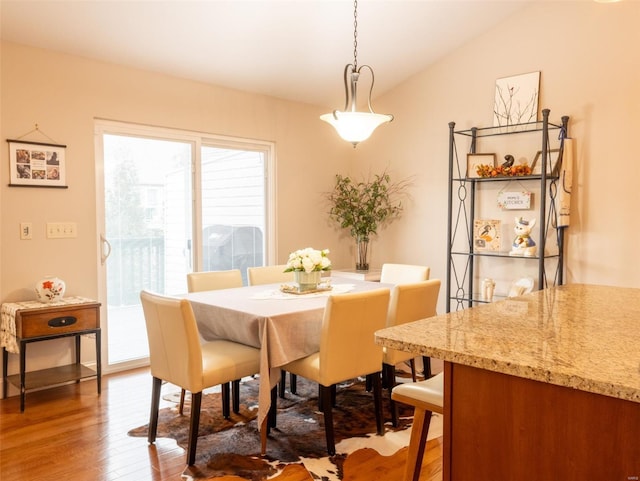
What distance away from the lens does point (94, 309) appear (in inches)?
141

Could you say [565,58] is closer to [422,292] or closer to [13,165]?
[422,292]

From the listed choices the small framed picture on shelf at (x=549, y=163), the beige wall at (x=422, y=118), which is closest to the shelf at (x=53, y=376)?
the beige wall at (x=422, y=118)

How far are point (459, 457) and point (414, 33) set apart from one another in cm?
386

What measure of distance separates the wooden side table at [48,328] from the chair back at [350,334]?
1835 millimetres

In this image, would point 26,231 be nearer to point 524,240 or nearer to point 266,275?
point 266,275

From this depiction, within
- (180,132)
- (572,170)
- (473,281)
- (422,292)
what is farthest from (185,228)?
(572,170)

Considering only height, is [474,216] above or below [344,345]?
above

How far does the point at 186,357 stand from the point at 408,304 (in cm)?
132

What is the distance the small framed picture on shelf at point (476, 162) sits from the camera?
456cm

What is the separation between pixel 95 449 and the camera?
2729 mm

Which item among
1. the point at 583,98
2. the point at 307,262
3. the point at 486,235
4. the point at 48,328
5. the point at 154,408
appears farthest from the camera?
the point at 486,235

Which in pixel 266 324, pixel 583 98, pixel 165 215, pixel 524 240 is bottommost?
pixel 266 324

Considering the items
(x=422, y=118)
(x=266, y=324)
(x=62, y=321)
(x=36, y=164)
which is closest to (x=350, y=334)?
(x=266, y=324)

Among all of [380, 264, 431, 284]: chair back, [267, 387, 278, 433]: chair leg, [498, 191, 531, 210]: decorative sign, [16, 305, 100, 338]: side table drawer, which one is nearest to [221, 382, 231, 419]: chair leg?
[267, 387, 278, 433]: chair leg
